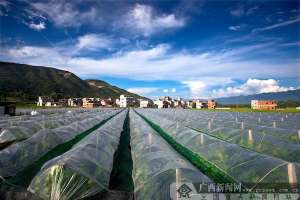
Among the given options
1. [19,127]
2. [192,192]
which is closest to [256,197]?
[192,192]

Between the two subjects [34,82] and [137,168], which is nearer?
[137,168]

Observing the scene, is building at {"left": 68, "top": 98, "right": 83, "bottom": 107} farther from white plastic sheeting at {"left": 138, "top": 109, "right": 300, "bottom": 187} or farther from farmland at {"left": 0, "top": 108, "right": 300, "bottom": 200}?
white plastic sheeting at {"left": 138, "top": 109, "right": 300, "bottom": 187}

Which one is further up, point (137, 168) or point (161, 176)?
point (161, 176)

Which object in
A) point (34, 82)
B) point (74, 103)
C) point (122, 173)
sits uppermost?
point (34, 82)

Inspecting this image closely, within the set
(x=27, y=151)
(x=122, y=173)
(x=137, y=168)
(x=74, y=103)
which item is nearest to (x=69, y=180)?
(x=137, y=168)

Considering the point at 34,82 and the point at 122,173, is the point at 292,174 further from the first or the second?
the point at 34,82

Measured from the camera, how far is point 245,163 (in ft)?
25.7

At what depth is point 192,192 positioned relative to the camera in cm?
568

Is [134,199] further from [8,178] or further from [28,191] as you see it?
[8,178]

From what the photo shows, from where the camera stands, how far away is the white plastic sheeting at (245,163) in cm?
636

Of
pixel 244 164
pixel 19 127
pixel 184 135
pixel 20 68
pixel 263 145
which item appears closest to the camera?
pixel 244 164

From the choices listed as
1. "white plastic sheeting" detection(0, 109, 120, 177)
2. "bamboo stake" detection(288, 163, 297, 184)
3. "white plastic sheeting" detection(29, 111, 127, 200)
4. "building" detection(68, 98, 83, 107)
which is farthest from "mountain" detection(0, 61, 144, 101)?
"bamboo stake" detection(288, 163, 297, 184)

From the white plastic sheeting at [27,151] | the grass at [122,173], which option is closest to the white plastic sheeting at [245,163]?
the grass at [122,173]

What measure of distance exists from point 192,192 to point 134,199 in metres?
1.60
